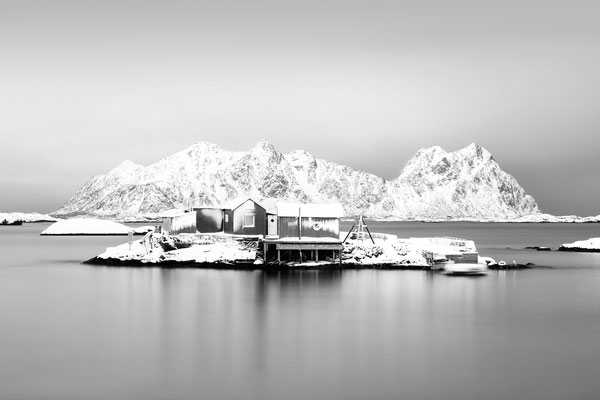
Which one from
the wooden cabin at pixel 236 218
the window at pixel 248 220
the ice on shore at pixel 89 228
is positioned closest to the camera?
the wooden cabin at pixel 236 218

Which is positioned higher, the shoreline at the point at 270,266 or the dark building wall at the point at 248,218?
the dark building wall at the point at 248,218

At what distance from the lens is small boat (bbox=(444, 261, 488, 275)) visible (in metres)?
54.4

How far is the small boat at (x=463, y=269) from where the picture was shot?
5443cm

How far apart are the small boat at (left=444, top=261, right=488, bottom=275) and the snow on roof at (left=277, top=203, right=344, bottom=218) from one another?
10592 millimetres

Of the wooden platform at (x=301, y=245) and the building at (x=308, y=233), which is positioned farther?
the building at (x=308, y=233)

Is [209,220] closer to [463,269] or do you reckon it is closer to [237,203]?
[237,203]

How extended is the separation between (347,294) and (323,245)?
1323cm

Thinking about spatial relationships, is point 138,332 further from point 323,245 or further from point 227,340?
point 323,245

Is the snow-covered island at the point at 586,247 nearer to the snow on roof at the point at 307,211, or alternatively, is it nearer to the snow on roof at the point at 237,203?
the snow on roof at the point at 307,211

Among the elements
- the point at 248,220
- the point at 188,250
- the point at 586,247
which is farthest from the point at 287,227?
the point at 586,247

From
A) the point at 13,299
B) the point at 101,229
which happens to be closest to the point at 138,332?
the point at 13,299

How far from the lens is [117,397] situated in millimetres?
19781

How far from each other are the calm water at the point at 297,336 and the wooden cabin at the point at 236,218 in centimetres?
757

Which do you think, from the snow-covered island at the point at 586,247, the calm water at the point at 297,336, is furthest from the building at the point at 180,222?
the snow-covered island at the point at 586,247
